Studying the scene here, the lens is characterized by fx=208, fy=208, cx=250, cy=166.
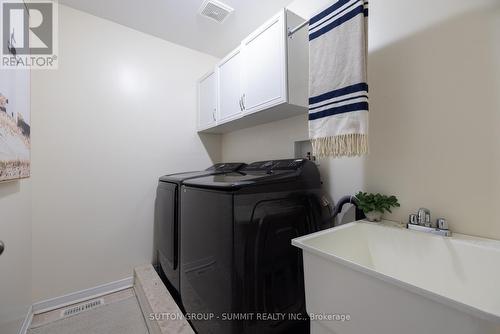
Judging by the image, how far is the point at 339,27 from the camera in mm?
1138

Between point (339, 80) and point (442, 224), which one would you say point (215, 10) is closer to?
point (339, 80)

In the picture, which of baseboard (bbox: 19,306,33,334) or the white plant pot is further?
baseboard (bbox: 19,306,33,334)

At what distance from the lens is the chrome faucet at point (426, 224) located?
979mm

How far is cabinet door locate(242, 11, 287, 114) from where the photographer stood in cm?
143

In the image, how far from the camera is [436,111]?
42.0 inches

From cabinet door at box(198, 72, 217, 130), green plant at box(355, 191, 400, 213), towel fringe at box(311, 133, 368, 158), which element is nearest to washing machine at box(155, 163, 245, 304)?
→ cabinet door at box(198, 72, 217, 130)

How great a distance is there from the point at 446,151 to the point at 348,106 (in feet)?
1.73

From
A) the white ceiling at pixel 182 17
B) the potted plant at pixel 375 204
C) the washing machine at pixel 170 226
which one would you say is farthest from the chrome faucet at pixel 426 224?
the white ceiling at pixel 182 17

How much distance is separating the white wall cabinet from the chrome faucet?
0.95m

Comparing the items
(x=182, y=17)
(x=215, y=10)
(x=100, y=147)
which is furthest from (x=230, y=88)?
(x=100, y=147)

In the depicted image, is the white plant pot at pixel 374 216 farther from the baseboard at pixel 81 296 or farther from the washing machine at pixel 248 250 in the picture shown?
the baseboard at pixel 81 296

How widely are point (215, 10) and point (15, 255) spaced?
7.86 feet

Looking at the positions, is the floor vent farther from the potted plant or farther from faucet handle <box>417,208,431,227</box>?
faucet handle <box>417,208,431,227</box>

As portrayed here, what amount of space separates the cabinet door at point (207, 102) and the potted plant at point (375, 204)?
5.14 ft
